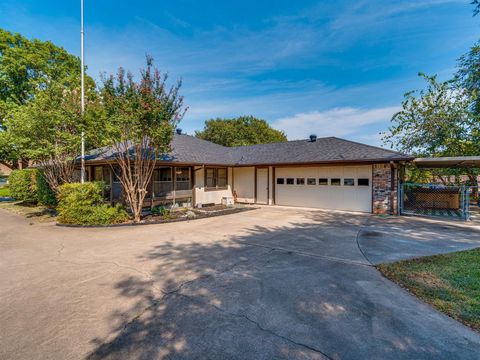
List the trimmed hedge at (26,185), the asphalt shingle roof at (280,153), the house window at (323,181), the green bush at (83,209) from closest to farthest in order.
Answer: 1. the green bush at (83,209)
2. the asphalt shingle roof at (280,153)
3. the house window at (323,181)
4. the trimmed hedge at (26,185)

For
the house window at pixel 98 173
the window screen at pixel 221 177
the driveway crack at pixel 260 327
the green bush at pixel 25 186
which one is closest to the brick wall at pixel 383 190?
the window screen at pixel 221 177

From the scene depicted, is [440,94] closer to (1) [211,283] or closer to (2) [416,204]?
(2) [416,204]

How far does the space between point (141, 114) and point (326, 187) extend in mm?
10192

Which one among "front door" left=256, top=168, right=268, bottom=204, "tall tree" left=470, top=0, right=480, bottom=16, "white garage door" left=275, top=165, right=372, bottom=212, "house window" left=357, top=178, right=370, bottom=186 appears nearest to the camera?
"tall tree" left=470, top=0, right=480, bottom=16

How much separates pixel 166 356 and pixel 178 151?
12667mm

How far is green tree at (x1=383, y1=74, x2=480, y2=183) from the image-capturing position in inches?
586

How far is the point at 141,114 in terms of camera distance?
9.23m

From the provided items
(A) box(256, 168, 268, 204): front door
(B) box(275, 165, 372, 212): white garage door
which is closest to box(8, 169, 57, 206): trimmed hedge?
(A) box(256, 168, 268, 204): front door

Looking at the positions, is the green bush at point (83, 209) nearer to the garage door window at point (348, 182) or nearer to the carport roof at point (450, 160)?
the garage door window at point (348, 182)

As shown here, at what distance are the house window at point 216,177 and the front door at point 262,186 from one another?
241cm

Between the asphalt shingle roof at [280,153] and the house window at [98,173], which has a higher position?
the asphalt shingle roof at [280,153]

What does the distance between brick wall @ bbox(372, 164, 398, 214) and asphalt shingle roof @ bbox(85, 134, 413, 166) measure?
79cm

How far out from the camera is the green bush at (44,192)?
551 inches

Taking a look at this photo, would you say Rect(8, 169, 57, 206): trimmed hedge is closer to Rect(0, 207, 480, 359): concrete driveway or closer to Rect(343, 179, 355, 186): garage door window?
Rect(0, 207, 480, 359): concrete driveway
